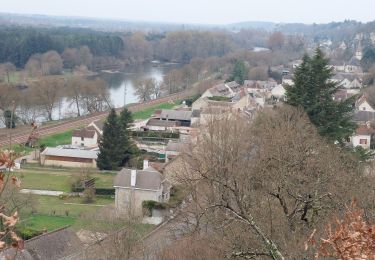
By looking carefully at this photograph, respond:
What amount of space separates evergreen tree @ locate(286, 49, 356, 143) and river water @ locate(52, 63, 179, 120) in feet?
75.5

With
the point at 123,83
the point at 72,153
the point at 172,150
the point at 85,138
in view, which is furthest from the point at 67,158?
the point at 123,83

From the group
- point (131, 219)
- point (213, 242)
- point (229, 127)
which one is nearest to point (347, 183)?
point (213, 242)

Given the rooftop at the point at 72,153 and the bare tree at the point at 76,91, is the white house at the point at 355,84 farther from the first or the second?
the rooftop at the point at 72,153

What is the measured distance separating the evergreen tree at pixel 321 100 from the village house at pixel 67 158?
10.3 meters

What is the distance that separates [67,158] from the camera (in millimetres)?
26125

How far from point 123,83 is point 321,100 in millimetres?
41060

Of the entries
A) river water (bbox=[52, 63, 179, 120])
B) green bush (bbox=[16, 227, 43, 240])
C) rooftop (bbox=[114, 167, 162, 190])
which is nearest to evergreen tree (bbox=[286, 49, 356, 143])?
rooftop (bbox=[114, 167, 162, 190])

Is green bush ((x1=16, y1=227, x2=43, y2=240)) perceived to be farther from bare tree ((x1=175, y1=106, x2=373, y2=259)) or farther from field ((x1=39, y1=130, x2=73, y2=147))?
field ((x1=39, y1=130, x2=73, y2=147))

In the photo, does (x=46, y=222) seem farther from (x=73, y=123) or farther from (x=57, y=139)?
(x=73, y=123)

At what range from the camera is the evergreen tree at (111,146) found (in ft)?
79.8

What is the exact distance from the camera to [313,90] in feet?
62.4

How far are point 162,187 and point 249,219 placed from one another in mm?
14305

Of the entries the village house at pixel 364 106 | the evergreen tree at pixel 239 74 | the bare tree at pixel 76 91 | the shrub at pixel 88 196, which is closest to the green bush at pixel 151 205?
the shrub at pixel 88 196

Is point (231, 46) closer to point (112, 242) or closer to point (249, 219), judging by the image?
point (112, 242)
